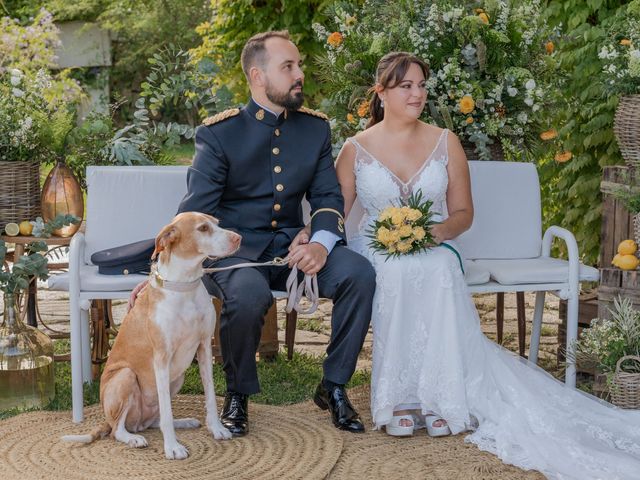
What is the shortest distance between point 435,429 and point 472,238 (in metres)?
1.26

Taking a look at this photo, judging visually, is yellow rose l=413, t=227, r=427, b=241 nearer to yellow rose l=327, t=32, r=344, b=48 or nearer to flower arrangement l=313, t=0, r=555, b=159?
flower arrangement l=313, t=0, r=555, b=159

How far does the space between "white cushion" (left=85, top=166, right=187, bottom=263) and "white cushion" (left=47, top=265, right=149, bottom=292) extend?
12.6 inches

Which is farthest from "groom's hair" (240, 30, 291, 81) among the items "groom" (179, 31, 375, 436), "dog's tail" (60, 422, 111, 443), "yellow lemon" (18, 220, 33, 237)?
"dog's tail" (60, 422, 111, 443)

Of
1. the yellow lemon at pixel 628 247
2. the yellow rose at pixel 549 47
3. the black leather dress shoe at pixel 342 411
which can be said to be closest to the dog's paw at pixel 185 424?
the black leather dress shoe at pixel 342 411

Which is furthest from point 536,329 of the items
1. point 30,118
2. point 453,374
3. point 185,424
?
point 30,118

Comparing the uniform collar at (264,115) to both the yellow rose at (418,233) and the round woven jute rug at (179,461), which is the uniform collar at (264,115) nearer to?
the yellow rose at (418,233)

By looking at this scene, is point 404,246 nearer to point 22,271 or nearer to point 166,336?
point 166,336

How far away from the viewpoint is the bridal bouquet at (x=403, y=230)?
4012mm

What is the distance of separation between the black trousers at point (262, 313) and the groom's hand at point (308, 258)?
5 cm

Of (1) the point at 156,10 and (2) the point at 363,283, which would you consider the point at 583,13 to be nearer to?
(2) the point at 363,283

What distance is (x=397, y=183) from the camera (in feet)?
14.7

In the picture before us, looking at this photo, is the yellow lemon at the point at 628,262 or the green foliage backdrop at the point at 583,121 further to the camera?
the green foliage backdrop at the point at 583,121

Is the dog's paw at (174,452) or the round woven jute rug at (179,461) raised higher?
the dog's paw at (174,452)

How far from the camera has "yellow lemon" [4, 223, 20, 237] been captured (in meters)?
4.69
